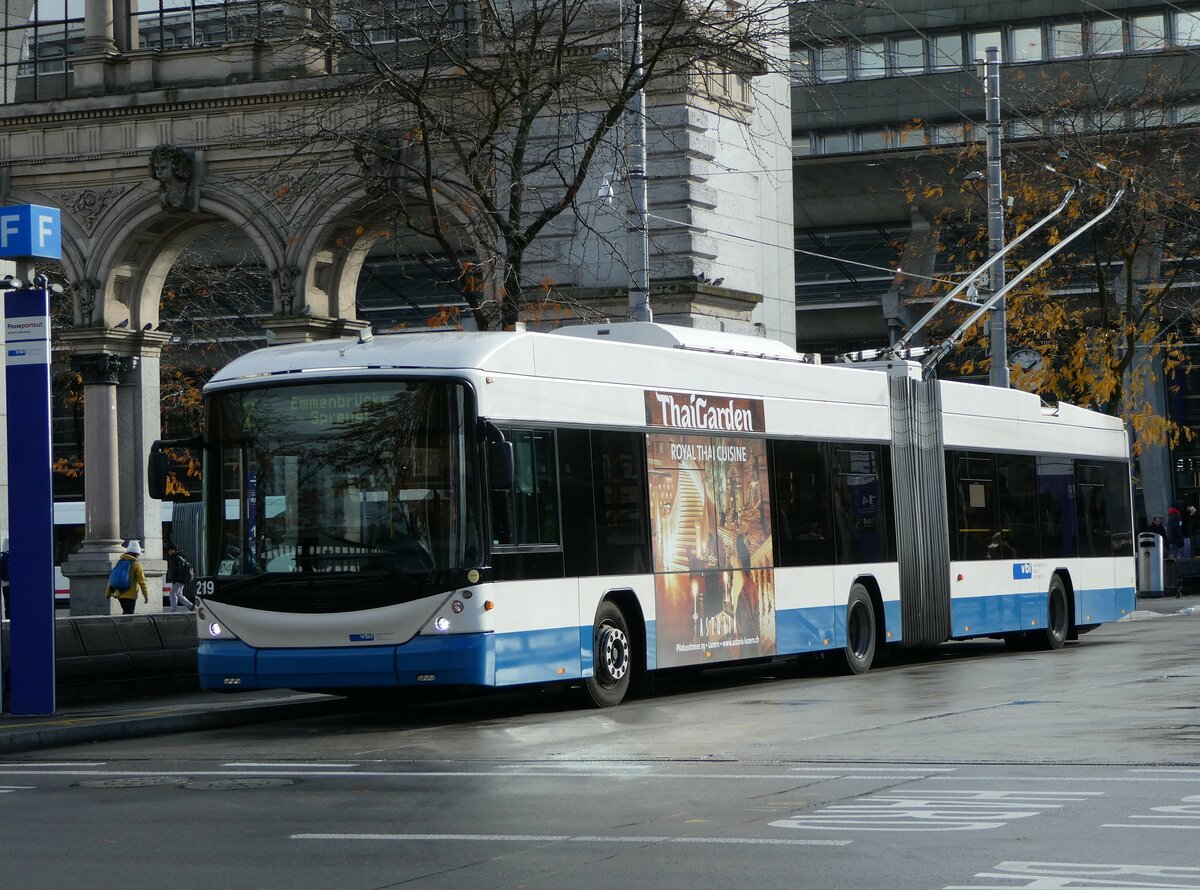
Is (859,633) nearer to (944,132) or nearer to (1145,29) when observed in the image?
(944,132)

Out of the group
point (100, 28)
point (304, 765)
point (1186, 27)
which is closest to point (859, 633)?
point (304, 765)

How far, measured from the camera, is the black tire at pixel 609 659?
16.3 metres

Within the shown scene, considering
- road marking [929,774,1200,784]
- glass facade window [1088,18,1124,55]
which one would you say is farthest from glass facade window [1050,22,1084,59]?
road marking [929,774,1200,784]

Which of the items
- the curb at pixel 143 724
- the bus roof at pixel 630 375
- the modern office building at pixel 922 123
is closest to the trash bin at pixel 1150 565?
the modern office building at pixel 922 123

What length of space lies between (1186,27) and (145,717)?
43.0 m

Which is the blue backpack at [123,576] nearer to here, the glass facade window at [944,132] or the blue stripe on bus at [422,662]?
the blue stripe on bus at [422,662]

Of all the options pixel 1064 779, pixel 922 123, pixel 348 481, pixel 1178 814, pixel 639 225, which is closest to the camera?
pixel 1178 814

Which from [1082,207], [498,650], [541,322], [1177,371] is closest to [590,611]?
[498,650]

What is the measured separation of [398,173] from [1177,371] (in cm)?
2828

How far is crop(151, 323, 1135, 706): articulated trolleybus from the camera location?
48.8ft

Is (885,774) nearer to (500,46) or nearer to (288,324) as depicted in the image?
(500,46)

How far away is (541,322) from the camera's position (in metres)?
26.9

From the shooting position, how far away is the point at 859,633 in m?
20.4

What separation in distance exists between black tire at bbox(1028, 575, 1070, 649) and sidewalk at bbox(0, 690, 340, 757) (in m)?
9.35
